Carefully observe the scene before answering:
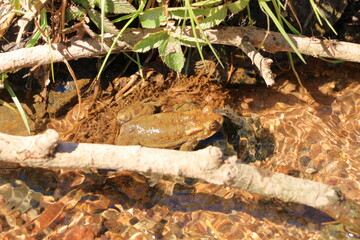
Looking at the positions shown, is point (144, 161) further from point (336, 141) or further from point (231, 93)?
point (336, 141)

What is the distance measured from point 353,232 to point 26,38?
3.80 m

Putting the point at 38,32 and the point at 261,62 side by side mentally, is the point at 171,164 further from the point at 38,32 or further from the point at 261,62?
the point at 38,32

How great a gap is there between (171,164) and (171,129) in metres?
1.41

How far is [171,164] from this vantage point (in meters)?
2.93

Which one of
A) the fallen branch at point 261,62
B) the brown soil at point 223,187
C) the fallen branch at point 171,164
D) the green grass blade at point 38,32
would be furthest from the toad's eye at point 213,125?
the green grass blade at point 38,32

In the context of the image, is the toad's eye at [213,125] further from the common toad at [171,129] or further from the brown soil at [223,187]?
the brown soil at [223,187]

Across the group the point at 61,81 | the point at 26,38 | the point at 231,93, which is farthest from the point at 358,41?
the point at 26,38

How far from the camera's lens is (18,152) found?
2.92 metres

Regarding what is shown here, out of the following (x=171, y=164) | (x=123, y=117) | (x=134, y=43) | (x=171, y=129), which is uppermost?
(x=134, y=43)

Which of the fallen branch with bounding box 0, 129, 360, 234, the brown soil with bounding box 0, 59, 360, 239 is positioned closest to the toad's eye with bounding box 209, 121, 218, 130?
the brown soil with bounding box 0, 59, 360, 239

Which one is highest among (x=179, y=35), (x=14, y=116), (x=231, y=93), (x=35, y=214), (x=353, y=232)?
(x=179, y=35)

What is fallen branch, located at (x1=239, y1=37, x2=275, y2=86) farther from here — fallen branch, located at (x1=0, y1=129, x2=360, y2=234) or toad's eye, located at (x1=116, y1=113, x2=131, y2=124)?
toad's eye, located at (x1=116, y1=113, x2=131, y2=124)

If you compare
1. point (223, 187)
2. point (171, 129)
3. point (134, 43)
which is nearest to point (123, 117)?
point (171, 129)

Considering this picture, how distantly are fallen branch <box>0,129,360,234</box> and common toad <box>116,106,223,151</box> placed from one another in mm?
1241
